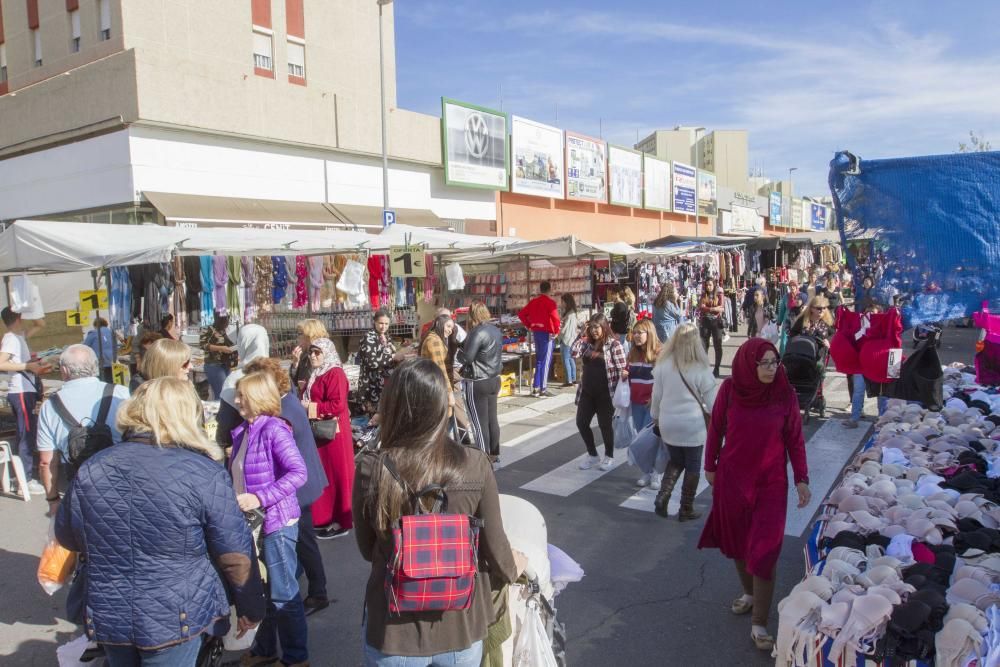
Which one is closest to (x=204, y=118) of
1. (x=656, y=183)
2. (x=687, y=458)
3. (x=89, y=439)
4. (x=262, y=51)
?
(x=262, y=51)

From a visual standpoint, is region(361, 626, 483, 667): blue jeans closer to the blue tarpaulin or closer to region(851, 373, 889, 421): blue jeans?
the blue tarpaulin

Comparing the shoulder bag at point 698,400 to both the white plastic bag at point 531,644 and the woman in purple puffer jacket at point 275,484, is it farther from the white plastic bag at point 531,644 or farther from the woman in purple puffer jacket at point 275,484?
the white plastic bag at point 531,644

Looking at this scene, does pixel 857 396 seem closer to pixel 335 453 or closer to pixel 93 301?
pixel 335 453

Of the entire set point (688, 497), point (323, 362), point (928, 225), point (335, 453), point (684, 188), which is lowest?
point (688, 497)

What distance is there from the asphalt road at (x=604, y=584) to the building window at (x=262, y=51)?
15.9m

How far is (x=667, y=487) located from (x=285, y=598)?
343 cm

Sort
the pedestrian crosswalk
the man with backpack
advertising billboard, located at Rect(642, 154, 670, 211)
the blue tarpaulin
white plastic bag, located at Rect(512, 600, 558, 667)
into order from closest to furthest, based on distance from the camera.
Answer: white plastic bag, located at Rect(512, 600, 558, 667) < the blue tarpaulin < the man with backpack < the pedestrian crosswalk < advertising billboard, located at Rect(642, 154, 670, 211)

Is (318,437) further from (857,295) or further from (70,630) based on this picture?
(857,295)

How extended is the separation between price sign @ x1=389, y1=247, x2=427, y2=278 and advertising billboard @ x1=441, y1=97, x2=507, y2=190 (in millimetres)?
13446

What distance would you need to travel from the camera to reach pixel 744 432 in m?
3.89

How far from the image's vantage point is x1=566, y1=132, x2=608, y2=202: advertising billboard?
28422 mm

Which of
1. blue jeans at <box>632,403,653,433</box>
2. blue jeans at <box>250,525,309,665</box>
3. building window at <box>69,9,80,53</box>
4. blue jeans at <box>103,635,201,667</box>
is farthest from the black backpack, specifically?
building window at <box>69,9,80,53</box>

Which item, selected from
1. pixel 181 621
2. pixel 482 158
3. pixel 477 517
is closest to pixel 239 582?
pixel 181 621

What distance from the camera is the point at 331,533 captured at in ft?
18.7
